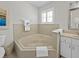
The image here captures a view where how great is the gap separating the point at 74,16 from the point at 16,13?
1019 millimetres

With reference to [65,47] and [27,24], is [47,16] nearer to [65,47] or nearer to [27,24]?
[27,24]

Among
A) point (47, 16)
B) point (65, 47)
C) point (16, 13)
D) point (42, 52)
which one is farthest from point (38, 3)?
point (65, 47)

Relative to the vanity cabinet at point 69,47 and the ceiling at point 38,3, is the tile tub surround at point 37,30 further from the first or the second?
the ceiling at point 38,3

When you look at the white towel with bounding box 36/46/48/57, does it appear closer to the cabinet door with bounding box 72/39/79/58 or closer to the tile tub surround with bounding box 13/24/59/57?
the tile tub surround with bounding box 13/24/59/57

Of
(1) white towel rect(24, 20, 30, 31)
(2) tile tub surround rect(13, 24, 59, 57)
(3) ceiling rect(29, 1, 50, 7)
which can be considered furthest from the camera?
(1) white towel rect(24, 20, 30, 31)

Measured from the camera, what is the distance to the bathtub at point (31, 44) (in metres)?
1.98

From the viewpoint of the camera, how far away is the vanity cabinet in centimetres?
199

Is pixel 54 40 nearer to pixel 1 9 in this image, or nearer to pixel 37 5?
pixel 37 5

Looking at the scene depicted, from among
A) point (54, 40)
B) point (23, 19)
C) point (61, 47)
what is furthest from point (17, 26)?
point (61, 47)

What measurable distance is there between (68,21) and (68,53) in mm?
545

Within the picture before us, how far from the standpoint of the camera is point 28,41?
7.73ft

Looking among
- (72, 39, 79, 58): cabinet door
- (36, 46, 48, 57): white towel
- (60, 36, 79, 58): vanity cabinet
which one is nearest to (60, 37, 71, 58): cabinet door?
(60, 36, 79, 58): vanity cabinet

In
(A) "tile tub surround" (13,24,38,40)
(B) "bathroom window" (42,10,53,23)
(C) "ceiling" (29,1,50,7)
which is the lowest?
(A) "tile tub surround" (13,24,38,40)

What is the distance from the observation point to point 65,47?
2209mm
